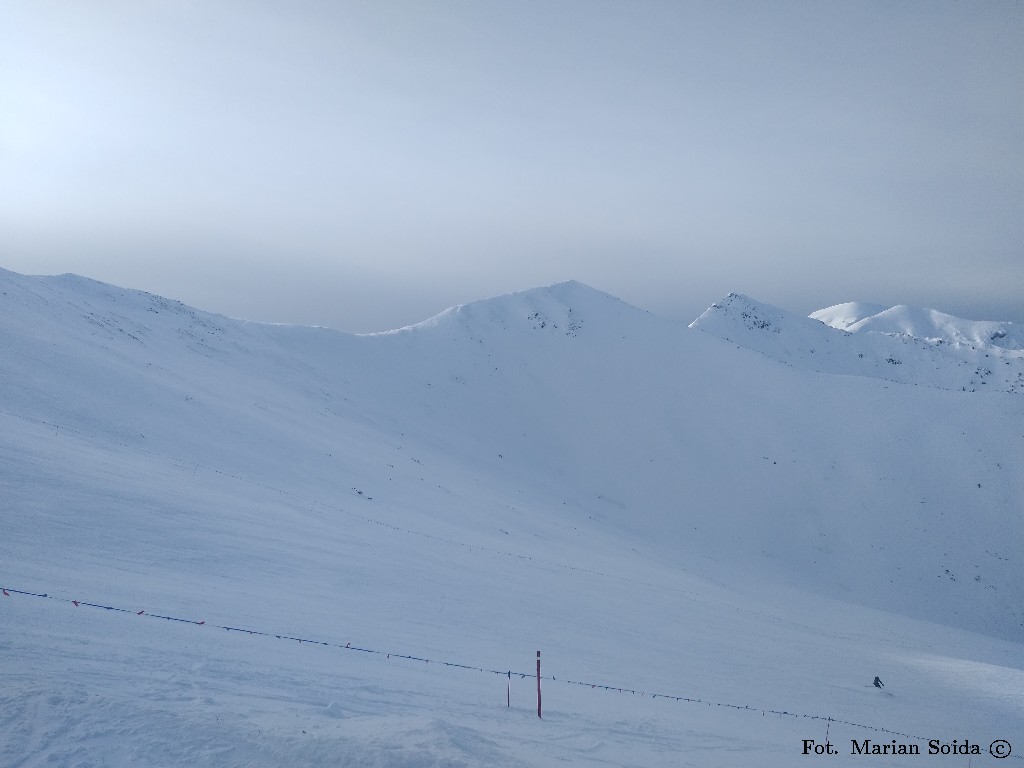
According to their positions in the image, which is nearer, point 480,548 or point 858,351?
point 480,548

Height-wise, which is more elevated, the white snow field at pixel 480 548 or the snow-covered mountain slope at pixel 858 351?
the snow-covered mountain slope at pixel 858 351

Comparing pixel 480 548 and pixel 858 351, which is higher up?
pixel 858 351

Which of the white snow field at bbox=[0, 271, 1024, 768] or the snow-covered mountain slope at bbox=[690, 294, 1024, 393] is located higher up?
the snow-covered mountain slope at bbox=[690, 294, 1024, 393]

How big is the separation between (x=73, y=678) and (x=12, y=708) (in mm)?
917

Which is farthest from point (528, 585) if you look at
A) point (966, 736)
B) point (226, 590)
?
point (966, 736)

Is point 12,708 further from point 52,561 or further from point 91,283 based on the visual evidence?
point 91,283

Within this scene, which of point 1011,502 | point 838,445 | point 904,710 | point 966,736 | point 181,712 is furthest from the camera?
point 838,445

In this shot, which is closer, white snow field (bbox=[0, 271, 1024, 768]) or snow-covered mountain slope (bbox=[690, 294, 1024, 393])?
white snow field (bbox=[0, 271, 1024, 768])

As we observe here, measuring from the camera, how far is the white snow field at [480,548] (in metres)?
9.05

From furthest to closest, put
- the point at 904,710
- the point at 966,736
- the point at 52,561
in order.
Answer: the point at 904,710 → the point at 966,736 → the point at 52,561

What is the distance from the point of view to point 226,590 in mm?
12859

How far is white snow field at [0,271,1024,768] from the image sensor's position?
905 cm

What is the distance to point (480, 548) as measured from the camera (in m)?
23.2

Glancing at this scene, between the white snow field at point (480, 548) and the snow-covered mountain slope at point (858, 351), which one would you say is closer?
the white snow field at point (480, 548)
